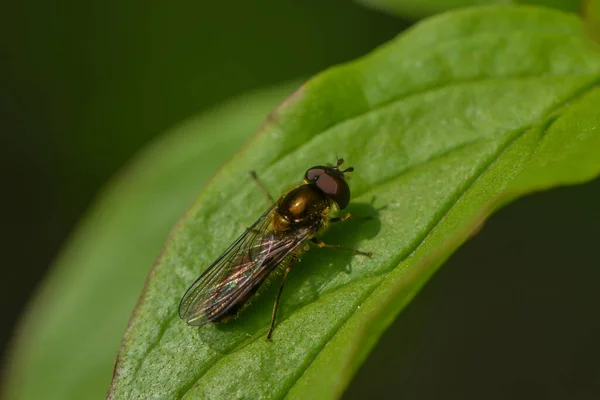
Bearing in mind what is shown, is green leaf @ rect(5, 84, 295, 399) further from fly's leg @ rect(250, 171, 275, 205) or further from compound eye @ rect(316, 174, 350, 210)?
compound eye @ rect(316, 174, 350, 210)

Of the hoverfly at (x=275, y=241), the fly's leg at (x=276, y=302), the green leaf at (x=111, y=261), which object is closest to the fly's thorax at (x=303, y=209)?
the hoverfly at (x=275, y=241)

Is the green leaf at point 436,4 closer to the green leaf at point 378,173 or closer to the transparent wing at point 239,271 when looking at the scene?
the green leaf at point 378,173

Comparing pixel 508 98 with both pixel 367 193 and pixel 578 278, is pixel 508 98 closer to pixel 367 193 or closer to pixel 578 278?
pixel 367 193

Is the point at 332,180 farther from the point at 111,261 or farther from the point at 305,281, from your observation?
the point at 111,261

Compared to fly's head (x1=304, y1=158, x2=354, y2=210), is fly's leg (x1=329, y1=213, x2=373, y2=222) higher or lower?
lower

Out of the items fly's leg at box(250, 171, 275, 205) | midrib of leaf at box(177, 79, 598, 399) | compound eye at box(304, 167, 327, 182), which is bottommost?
midrib of leaf at box(177, 79, 598, 399)

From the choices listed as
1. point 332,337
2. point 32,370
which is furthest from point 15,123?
point 332,337

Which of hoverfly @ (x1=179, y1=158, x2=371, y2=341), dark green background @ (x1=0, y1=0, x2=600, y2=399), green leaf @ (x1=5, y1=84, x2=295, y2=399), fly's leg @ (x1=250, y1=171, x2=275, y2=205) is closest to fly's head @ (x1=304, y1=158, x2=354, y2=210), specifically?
hoverfly @ (x1=179, y1=158, x2=371, y2=341)

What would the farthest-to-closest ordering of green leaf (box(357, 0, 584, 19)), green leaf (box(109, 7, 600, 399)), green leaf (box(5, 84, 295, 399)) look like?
1. green leaf (box(5, 84, 295, 399))
2. green leaf (box(357, 0, 584, 19))
3. green leaf (box(109, 7, 600, 399))

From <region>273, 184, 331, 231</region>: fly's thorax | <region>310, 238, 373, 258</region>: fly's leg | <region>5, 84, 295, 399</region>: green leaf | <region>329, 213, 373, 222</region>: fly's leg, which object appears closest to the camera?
<region>310, 238, 373, 258</region>: fly's leg
